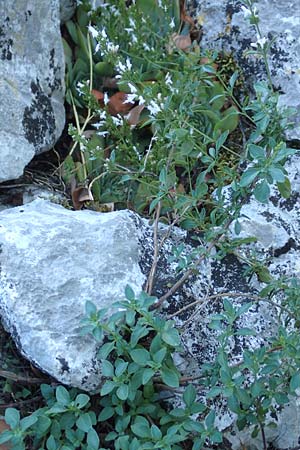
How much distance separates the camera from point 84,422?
2.30 m

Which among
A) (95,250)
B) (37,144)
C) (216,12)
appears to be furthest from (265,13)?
(95,250)

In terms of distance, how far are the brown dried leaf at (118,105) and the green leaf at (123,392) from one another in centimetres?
150

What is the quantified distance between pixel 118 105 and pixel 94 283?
1.14m

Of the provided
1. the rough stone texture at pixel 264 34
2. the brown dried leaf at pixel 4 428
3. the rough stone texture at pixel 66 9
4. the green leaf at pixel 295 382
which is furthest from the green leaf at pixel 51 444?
the rough stone texture at pixel 66 9

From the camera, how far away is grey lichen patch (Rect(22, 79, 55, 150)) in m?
3.19

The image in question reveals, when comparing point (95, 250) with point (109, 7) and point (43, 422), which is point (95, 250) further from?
point (109, 7)

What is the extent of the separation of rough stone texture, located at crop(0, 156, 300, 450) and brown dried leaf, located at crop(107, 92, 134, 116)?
0.68m

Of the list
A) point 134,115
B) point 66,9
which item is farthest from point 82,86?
point 66,9

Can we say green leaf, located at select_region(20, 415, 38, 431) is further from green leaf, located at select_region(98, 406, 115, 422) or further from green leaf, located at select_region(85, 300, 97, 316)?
green leaf, located at select_region(85, 300, 97, 316)

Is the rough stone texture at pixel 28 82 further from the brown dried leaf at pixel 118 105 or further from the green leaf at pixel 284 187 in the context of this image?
the green leaf at pixel 284 187

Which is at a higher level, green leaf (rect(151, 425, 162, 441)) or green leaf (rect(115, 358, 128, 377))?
green leaf (rect(115, 358, 128, 377))

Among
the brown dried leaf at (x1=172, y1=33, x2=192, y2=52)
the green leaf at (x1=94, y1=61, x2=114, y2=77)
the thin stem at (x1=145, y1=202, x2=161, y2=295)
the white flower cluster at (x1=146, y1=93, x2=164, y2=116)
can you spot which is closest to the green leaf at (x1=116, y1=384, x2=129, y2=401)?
the thin stem at (x1=145, y1=202, x2=161, y2=295)

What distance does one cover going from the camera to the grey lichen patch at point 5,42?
3199 millimetres

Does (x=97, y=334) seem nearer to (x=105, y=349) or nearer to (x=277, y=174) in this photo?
(x=105, y=349)
